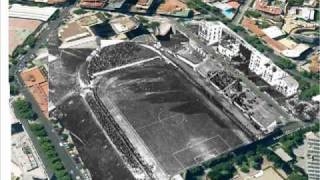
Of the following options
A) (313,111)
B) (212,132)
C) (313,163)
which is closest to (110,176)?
(212,132)

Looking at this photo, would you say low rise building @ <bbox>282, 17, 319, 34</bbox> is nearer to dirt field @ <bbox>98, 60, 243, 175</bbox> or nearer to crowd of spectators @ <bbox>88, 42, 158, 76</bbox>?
dirt field @ <bbox>98, 60, 243, 175</bbox>

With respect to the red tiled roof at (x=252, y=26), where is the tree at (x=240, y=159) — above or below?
below

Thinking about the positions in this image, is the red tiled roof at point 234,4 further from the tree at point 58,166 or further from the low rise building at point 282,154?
the tree at point 58,166

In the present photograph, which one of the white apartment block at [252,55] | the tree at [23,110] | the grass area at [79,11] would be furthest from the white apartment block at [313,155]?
the grass area at [79,11]

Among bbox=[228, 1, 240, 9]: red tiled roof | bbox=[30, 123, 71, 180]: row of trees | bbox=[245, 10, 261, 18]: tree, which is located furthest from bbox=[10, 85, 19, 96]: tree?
bbox=[245, 10, 261, 18]: tree

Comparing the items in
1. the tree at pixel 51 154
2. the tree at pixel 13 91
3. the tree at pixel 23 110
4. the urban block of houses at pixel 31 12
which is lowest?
the tree at pixel 51 154

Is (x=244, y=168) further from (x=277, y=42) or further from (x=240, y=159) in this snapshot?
(x=277, y=42)
